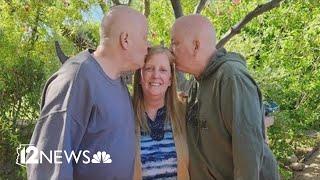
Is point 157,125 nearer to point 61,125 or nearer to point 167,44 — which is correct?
point 61,125

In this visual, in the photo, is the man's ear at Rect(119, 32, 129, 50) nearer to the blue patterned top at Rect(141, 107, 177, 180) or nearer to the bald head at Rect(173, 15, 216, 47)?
the bald head at Rect(173, 15, 216, 47)

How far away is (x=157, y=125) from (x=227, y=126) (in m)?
0.42

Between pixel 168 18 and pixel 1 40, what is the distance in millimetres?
2331

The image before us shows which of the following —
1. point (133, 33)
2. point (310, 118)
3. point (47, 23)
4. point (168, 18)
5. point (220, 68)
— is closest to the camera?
point (133, 33)

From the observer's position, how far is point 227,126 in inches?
85.0

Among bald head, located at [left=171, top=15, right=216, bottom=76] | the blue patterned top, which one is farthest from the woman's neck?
bald head, located at [left=171, top=15, right=216, bottom=76]

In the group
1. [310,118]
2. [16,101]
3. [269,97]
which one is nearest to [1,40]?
[16,101]

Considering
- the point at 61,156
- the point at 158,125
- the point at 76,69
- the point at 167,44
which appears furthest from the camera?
the point at 167,44

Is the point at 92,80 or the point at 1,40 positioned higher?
the point at 1,40

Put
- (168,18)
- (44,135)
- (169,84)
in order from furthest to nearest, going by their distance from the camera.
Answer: (168,18) → (169,84) → (44,135)

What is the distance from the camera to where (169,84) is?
2432 millimetres

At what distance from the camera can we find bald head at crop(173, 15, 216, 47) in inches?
91.1

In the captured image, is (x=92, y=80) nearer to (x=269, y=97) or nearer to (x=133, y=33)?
(x=133, y=33)

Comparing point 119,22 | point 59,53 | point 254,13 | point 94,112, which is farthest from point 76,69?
point 254,13
